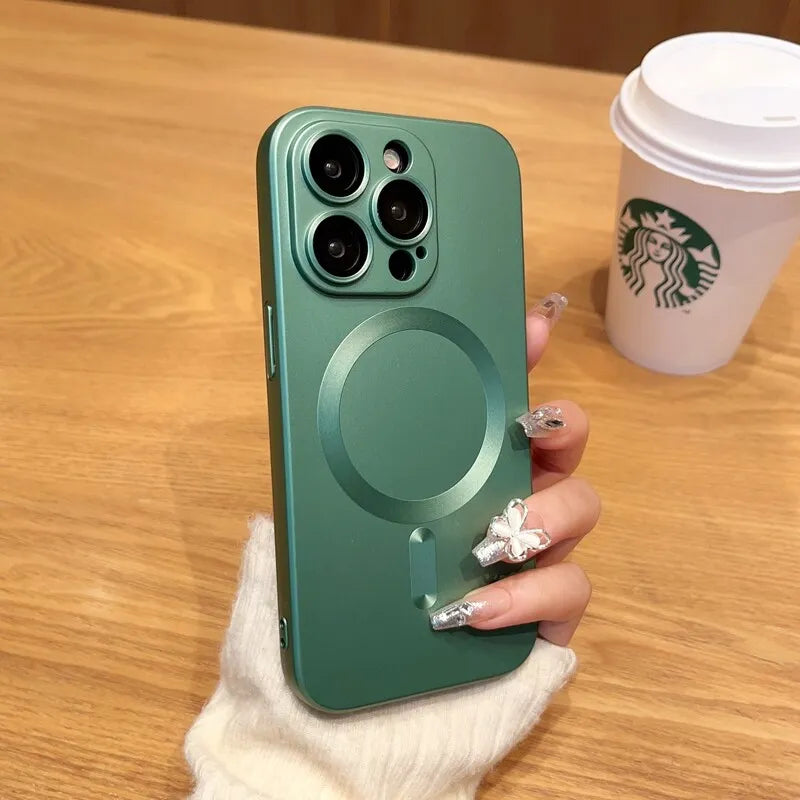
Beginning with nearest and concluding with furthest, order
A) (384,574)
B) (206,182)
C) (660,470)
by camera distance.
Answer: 1. (384,574)
2. (660,470)
3. (206,182)

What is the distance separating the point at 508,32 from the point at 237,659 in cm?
89

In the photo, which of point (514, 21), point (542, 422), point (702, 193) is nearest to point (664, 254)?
point (702, 193)

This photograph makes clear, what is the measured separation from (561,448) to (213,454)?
167 millimetres

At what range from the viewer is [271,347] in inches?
10.8

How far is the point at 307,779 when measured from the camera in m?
0.28

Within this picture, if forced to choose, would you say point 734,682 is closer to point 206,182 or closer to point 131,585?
point 131,585

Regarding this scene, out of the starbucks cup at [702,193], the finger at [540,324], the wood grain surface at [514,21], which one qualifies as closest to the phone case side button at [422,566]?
the finger at [540,324]

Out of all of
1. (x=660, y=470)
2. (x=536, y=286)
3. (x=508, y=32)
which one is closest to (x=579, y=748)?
(x=660, y=470)

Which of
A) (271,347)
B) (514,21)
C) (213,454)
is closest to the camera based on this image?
(271,347)

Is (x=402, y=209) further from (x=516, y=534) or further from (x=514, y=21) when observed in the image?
(x=514, y=21)

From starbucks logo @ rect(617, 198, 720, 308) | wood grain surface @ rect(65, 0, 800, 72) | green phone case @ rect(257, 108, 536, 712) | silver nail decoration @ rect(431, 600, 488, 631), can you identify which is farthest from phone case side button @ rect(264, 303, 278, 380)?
wood grain surface @ rect(65, 0, 800, 72)

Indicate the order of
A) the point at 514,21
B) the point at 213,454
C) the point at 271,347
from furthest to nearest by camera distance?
1. the point at 514,21
2. the point at 213,454
3. the point at 271,347

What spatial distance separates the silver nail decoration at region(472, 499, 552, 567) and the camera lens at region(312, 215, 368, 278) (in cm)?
10

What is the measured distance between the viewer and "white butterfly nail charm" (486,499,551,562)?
0.95ft
